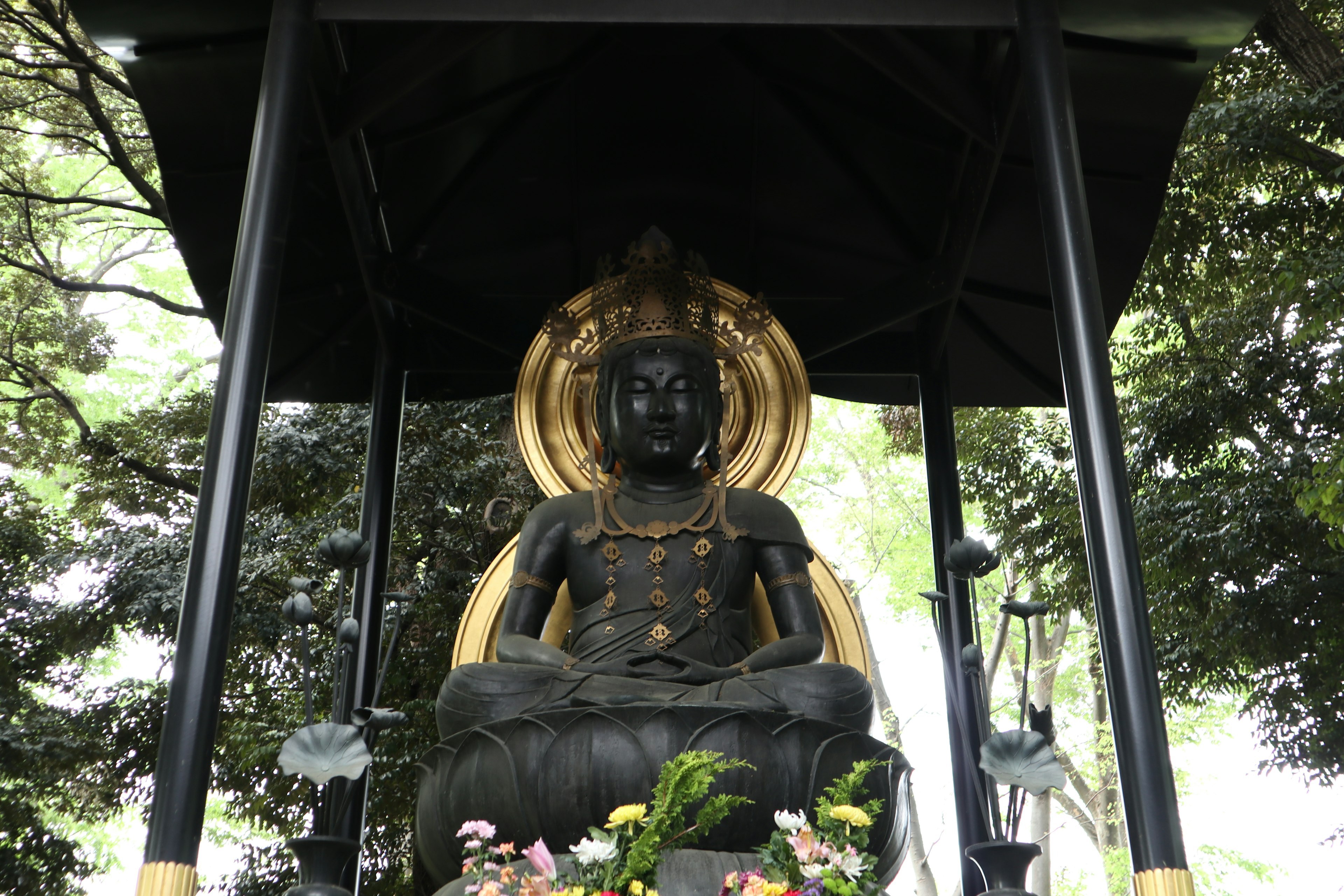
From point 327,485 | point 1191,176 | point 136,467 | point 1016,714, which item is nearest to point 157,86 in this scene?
point 327,485

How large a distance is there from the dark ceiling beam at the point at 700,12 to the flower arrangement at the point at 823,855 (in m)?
2.12

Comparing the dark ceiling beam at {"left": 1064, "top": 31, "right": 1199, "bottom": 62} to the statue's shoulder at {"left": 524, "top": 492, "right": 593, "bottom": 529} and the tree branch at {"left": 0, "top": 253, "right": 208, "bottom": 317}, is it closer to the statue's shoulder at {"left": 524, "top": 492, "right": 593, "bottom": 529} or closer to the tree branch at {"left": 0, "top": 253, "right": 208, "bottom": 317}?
the statue's shoulder at {"left": 524, "top": 492, "right": 593, "bottom": 529}

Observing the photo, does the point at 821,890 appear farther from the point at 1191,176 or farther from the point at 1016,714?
the point at 1016,714

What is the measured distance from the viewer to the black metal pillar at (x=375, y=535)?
4676 mm

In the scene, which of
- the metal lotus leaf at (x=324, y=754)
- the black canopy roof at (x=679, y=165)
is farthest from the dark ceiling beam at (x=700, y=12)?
the metal lotus leaf at (x=324, y=754)

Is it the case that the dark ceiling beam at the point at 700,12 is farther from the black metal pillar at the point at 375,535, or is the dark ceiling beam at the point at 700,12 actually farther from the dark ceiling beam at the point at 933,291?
the black metal pillar at the point at 375,535

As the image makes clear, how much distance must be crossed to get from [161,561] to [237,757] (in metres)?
1.51

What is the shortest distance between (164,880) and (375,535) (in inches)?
94.1

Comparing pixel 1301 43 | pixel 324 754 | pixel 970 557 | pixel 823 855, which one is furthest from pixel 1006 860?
pixel 1301 43

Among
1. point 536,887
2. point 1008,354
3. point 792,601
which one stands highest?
point 1008,354

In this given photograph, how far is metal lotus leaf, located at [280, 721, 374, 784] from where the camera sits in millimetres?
2922

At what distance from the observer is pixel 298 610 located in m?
3.18

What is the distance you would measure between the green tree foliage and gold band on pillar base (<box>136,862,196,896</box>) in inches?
253

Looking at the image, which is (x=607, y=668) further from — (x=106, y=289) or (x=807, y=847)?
(x=106, y=289)
